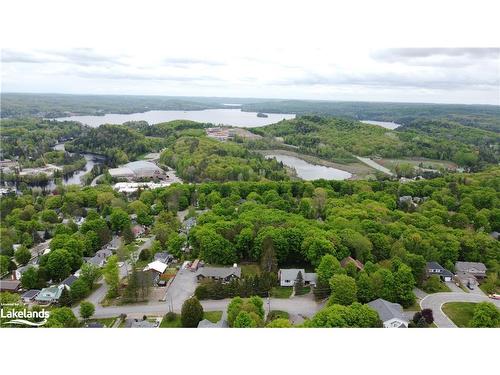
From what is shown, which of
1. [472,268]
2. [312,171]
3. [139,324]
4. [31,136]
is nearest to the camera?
[139,324]

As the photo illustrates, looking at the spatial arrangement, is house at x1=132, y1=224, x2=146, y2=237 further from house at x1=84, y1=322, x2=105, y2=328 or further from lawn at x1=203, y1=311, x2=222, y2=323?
lawn at x1=203, y1=311, x2=222, y2=323

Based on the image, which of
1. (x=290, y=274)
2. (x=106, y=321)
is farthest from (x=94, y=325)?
(x=290, y=274)

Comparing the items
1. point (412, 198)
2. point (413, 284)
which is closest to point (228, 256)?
point (413, 284)

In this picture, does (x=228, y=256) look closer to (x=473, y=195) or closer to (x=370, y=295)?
(x=370, y=295)

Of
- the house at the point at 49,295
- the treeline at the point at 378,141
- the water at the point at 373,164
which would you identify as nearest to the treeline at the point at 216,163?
the treeline at the point at 378,141

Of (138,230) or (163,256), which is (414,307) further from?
(138,230)
